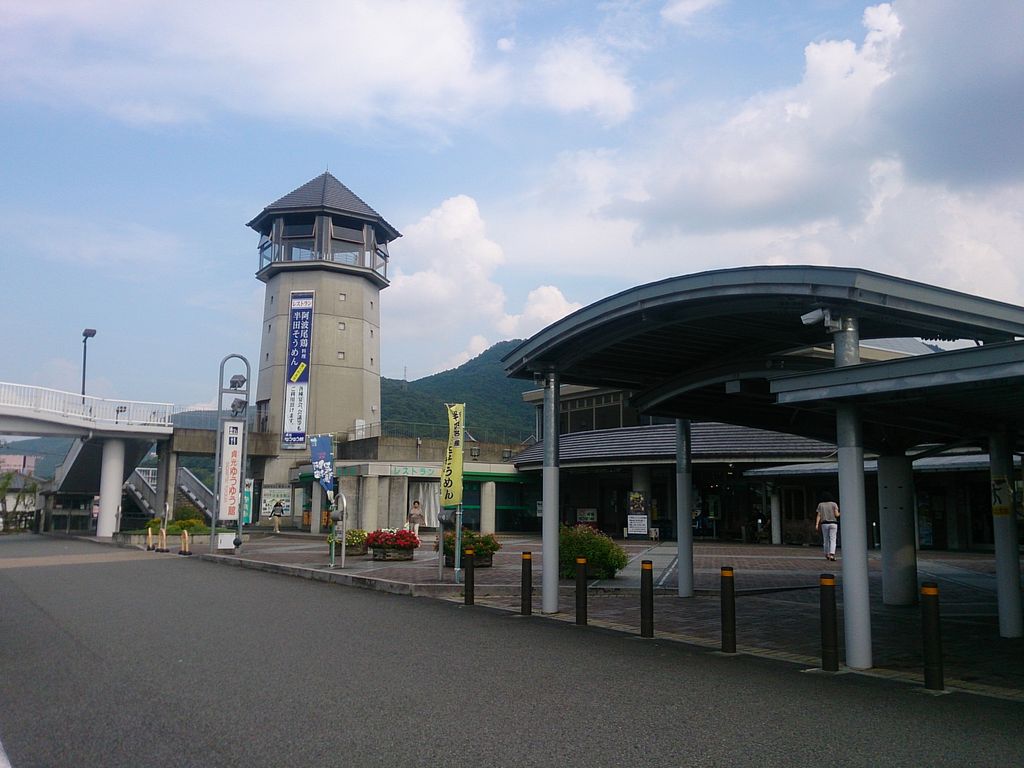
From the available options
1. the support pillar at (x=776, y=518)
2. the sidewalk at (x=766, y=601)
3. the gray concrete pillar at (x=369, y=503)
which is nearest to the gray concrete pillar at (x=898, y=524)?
the sidewalk at (x=766, y=601)

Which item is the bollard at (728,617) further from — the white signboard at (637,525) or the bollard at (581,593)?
the white signboard at (637,525)

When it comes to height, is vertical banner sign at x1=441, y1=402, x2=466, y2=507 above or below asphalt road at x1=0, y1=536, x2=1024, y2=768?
above

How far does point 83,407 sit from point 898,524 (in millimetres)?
34481

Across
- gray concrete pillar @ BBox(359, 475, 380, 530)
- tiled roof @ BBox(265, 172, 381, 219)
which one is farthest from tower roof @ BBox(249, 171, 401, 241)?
gray concrete pillar @ BBox(359, 475, 380, 530)

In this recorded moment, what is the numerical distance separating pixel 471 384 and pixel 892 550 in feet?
295

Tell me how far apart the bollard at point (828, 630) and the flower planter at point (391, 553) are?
48.5 ft

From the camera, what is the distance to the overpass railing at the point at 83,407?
109ft

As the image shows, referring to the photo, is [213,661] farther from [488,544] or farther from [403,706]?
[488,544]

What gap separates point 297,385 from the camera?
45406 mm

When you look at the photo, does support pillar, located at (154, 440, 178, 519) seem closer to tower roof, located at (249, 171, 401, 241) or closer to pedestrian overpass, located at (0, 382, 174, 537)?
pedestrian overpass, located at (0, 382, 174, 537)

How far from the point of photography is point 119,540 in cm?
3266

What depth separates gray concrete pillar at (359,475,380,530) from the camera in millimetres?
35312

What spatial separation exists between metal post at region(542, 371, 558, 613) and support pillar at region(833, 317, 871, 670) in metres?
4.82

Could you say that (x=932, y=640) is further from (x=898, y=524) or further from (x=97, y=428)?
(x=97, y=428)
